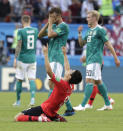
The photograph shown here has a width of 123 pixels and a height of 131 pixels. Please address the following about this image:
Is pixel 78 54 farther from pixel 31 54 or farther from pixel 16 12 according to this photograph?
pixel 31 54

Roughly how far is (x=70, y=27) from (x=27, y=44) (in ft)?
26.8

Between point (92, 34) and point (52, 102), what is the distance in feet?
10.1

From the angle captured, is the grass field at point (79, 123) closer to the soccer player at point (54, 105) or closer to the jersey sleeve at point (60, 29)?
the soccer player at point (54, 105)

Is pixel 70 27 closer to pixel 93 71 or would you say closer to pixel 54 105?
pixel 93 71

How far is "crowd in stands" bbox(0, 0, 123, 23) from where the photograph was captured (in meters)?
22.6

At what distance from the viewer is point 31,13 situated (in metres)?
22.6

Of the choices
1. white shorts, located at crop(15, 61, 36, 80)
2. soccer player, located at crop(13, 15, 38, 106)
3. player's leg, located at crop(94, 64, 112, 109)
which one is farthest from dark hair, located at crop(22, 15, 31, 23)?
player's leg, located at crop(94, 64, 112, 109)

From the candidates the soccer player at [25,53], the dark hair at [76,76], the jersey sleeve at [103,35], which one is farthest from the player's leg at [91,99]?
the dark hair at [76,76]

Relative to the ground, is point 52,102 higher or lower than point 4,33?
lower

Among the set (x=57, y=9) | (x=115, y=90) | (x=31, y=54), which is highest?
(x=57, y=9)

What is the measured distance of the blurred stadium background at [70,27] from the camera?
781 inches

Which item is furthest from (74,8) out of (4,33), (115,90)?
(115,90)

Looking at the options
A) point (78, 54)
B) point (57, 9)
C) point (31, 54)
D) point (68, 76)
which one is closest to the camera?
point (68, 76)

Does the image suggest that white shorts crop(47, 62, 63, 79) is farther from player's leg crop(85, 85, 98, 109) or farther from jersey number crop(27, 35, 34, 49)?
jersey number crop(27, 35, 34, 49)
